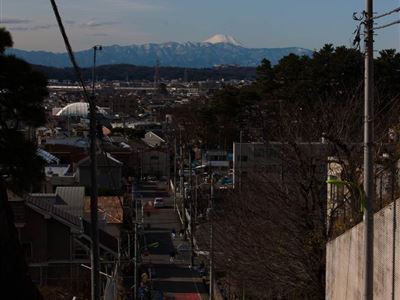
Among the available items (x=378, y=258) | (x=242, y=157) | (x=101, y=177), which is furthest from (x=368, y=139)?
(x=101, y=177)

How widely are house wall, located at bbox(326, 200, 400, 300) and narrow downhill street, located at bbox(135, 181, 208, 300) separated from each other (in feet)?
46.7

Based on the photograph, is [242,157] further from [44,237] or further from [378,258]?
[378,258]

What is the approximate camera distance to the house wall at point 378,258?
767cm

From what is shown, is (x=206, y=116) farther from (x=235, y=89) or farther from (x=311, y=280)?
(x=311, y=280)

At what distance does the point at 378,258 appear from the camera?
820cm

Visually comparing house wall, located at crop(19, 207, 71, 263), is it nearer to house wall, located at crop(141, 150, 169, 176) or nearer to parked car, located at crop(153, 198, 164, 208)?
parked car, located at crop(153, 198, 164, 208)

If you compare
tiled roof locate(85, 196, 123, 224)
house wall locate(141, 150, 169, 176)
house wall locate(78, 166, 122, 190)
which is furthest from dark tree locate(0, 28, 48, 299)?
house wall locate(141, 150, 169, 176)

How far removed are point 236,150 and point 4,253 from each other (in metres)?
32.2

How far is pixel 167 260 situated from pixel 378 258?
25189mm

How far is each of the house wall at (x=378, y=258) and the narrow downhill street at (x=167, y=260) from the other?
14.2m

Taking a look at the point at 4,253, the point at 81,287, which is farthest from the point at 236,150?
the point at 4,253

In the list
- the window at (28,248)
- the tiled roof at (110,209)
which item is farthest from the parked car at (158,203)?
the window at (28,248)

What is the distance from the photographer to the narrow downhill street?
2695 cm

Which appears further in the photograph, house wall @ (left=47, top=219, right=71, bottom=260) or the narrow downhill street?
the narrow downhill street
